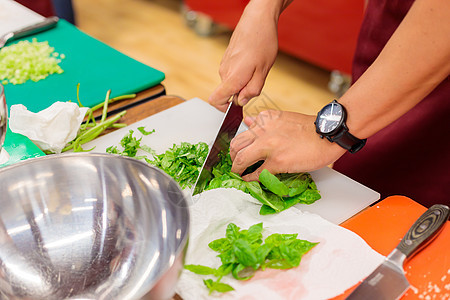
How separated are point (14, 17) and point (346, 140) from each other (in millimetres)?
1318

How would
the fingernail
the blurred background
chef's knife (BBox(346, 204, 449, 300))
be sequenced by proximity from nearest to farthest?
chef's knife (BBox(346, 204, 449, 300)) → the fingernail → the blurred background

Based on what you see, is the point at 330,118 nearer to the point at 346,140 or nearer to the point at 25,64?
the point at 346,140

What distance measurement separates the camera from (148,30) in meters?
4.12

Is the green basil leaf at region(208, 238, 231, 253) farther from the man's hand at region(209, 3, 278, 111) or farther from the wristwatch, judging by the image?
the man's hand at region(209, 3, 278, 111)

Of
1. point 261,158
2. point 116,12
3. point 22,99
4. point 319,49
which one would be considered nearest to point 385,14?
point 261,158

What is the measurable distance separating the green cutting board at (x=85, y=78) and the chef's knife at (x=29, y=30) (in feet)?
0.14

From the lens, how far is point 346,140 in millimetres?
959

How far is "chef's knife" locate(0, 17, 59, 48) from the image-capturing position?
1490mm

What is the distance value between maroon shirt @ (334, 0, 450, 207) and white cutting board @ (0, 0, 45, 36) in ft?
3.68

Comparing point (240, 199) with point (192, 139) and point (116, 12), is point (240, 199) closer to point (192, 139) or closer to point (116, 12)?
point (192, 139)

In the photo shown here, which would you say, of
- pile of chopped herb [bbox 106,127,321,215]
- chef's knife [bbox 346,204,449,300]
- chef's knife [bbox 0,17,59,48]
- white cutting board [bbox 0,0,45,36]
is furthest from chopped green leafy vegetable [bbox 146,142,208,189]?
white cutting board [bbox 0,0,45,36]

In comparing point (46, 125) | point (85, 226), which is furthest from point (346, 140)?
point (46, 125)

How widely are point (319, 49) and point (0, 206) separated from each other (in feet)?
8.67

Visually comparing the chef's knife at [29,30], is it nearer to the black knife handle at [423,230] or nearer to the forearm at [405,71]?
the forearm at [405,71]
